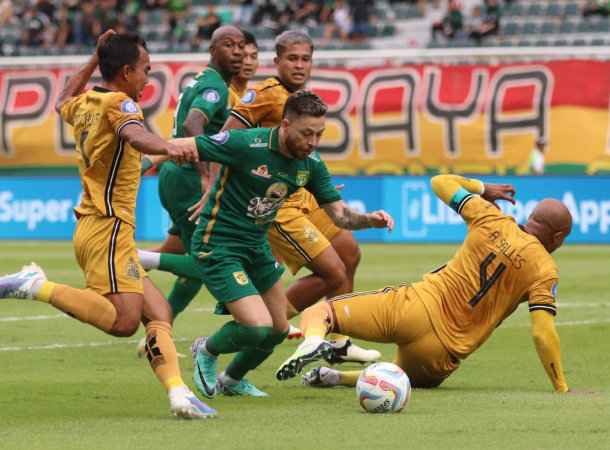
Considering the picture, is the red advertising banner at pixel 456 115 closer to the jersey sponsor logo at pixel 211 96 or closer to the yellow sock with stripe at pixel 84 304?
the jersey sponsor logo at pixel 211 96

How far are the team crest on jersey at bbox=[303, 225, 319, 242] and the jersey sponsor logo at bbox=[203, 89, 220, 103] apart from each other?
1330 mm

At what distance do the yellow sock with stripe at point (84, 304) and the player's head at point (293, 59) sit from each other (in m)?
2.84

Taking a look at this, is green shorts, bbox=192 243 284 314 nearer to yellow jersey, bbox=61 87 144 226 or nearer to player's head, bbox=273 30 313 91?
yellow jersey, bbox=61 87 144 226

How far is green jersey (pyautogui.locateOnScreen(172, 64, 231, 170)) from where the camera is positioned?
8688mm

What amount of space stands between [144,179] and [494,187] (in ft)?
46.8

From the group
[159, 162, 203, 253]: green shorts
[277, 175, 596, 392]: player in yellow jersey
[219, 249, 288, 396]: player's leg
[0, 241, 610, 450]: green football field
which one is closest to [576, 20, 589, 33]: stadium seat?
[0, 241, 610, 450]: green football field

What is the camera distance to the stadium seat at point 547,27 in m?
25.3

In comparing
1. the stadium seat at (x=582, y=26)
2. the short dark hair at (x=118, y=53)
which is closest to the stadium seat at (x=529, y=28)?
the stadium seat at (x=582, y=26)

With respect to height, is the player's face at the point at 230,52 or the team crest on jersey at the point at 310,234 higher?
the player's face at the point at 230,52

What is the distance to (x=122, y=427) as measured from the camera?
5676mm

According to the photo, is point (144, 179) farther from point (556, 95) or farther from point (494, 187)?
point (494, 187)

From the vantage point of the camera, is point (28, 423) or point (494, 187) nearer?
point (28, 423)

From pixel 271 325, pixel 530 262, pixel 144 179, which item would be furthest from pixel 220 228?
pixel 144 179

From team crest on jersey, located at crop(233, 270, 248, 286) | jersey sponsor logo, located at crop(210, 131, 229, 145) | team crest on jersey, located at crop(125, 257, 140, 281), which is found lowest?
team crest on jersey, located at crop(233, 270, 248, 286)
